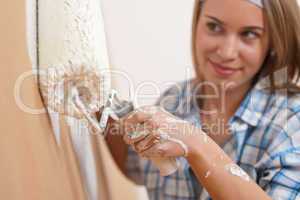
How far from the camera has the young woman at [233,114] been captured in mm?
610

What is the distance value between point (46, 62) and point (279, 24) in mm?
506

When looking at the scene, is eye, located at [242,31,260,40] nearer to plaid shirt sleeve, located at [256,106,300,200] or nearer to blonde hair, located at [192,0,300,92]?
blonde hair, located at [192,0,300,92]

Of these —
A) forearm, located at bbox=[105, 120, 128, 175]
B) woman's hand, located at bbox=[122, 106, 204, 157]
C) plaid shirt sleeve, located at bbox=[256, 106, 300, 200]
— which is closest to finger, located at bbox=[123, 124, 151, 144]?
woman's hand, located at bbox=[122, 106, 204, 157]

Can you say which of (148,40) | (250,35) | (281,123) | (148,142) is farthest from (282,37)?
(148,142)

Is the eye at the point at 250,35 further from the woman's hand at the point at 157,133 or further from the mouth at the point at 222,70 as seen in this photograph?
the woman's hand at the point at 157,133

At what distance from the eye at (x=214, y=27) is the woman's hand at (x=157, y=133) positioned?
27 cm

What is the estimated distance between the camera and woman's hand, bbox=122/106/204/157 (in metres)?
0.59

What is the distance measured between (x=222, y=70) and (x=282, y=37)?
0.45 feet

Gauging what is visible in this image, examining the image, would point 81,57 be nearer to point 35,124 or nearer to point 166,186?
point 35,124

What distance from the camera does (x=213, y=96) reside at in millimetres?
958

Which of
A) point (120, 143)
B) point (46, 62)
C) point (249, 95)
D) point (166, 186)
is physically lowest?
point (166, 186)

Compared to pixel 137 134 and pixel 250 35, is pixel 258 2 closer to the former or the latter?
pixel 250 35

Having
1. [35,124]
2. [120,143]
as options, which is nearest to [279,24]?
[120,143]

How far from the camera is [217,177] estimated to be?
2.00 ft
